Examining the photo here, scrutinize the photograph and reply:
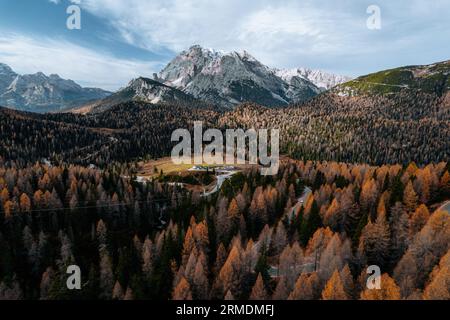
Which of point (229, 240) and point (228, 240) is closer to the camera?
point (228, 240)
